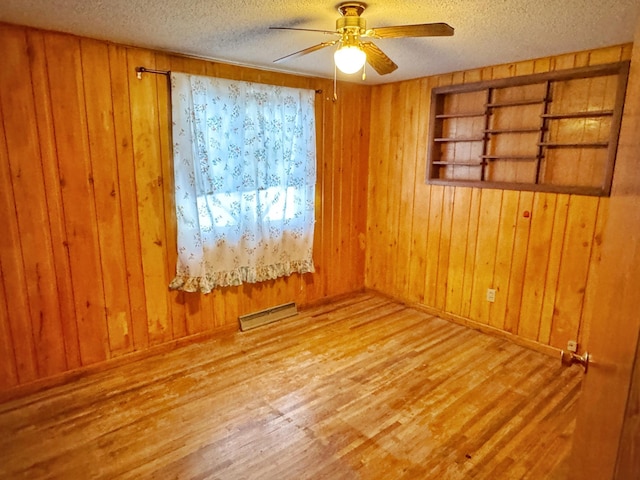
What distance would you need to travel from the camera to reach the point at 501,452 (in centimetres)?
207

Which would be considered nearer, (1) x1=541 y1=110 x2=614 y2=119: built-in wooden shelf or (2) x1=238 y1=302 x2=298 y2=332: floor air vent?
(1) x1=541 y1=110 x2=614 y2=119: built-in wooden shelf

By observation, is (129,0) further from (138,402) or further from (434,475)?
(434,475)

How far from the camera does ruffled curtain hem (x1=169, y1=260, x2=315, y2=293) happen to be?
3.05 m

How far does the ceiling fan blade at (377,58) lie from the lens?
203 centimetres

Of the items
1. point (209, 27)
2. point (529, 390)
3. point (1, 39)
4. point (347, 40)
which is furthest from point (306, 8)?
point (529, 390)

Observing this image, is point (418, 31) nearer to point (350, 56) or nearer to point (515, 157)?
point (350, 56)

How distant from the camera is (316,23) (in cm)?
218

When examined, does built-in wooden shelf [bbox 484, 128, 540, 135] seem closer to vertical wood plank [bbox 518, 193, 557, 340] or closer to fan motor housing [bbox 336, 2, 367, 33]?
vertical wood plank [bbox 518, 193, 557, 340]

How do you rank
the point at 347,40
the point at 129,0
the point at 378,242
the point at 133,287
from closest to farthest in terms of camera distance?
the point at 129,0
the point at 347,40
the point at 133,287
the point at 378,242

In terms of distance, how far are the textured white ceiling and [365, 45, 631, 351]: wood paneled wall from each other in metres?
0.54

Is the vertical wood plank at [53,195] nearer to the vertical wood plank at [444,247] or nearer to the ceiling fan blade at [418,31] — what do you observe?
the ceiling fan blade at [418,31]

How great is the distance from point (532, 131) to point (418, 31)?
1708mm

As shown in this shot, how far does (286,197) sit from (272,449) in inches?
79.5

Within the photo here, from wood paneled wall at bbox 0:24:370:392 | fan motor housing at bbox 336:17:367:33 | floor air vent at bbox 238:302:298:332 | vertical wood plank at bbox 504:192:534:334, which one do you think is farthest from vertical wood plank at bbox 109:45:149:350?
vertical wood plank at bbox 504:192:534:334
